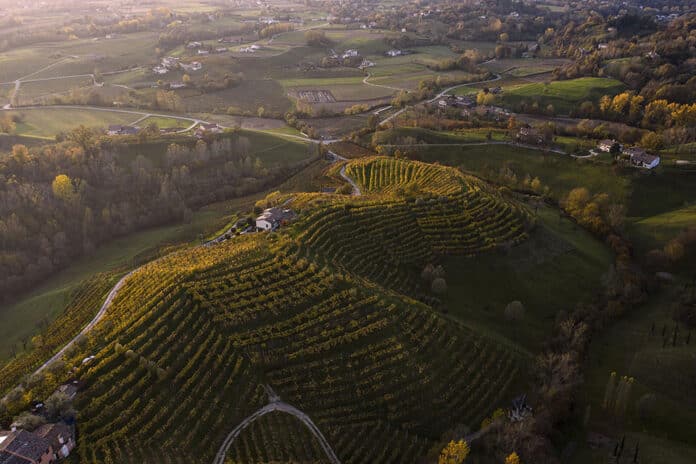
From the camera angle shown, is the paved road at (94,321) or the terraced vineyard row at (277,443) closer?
the terraced vineyard row at (277,443)

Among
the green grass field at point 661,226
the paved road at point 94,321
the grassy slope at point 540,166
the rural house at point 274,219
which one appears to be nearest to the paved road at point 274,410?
the paved road at point 94,321

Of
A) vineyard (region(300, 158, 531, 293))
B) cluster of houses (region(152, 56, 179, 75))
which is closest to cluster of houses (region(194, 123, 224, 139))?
vineyard (region(300, 158, 531, 293))

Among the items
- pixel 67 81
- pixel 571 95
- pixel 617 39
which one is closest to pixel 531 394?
pixel 571 95

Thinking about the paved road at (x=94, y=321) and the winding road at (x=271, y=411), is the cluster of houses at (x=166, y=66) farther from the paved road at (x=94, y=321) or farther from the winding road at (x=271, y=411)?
the winding road at (x=271, y=411)

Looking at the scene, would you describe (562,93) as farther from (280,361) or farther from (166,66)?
(166,66)

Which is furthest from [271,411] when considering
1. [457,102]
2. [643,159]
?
[457,102]
